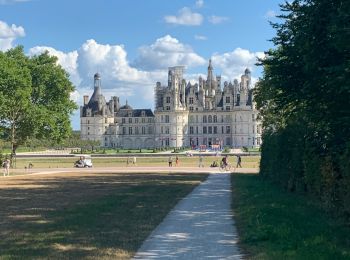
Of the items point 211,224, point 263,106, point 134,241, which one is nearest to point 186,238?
point 134,241

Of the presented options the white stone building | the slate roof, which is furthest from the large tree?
the slate roof

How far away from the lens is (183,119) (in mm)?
142250

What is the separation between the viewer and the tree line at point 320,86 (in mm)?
11641

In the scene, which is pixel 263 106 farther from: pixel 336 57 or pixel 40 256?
pixel 40 256

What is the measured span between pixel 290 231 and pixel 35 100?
155 feet

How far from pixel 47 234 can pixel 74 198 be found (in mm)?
8885

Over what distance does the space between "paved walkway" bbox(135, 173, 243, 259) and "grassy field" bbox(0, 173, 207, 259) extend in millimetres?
321

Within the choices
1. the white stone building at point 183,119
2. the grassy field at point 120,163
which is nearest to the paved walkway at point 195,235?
the grassy field at point 120,163

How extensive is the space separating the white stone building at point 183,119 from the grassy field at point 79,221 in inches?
4531

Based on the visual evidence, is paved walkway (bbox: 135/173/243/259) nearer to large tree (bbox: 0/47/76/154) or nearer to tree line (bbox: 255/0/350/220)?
tree line (bbox: 255/0/350/220)

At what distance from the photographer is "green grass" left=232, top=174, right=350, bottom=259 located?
9320 mm

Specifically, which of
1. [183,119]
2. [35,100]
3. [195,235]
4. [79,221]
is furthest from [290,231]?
[183,119]

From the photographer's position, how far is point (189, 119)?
470 ft

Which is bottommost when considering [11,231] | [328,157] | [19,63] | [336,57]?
[11,231]
